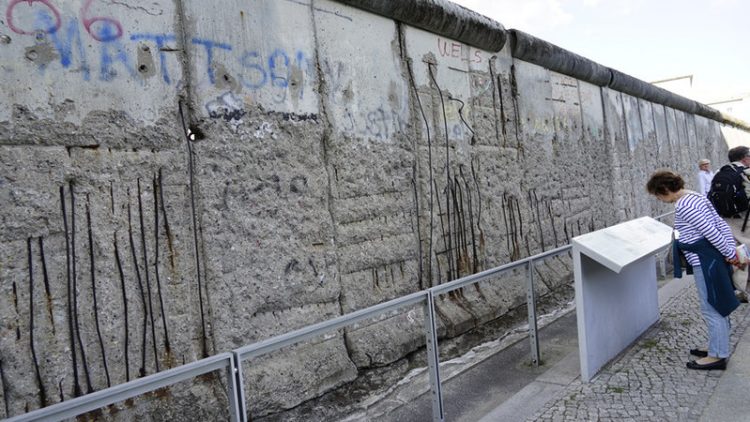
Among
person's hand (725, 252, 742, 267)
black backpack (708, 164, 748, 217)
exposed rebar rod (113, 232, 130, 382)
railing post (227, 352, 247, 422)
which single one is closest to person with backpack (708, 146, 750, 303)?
black backpack (708, 164, 748, 217)

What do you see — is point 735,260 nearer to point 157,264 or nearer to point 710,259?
point 710,259

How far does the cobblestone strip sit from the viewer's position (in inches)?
132

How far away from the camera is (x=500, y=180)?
19.4 ft

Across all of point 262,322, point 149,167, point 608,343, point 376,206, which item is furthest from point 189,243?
point 608,343

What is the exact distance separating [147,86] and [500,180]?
12.4 ft

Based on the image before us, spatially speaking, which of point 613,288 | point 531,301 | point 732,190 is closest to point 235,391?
point 531,301

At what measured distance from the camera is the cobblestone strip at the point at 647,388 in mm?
3355

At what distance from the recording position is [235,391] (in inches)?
91.4

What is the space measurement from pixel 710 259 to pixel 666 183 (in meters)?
0.59

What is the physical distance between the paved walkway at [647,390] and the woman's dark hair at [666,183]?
4.06 feet

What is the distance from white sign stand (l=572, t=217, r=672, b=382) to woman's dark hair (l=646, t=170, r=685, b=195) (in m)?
0.43

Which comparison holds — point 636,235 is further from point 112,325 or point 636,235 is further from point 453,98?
point 112,325

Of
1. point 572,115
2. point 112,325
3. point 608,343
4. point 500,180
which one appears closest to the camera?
point 112,325

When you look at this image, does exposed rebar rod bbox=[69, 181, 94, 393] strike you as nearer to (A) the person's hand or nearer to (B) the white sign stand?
(B) the white sign stand
